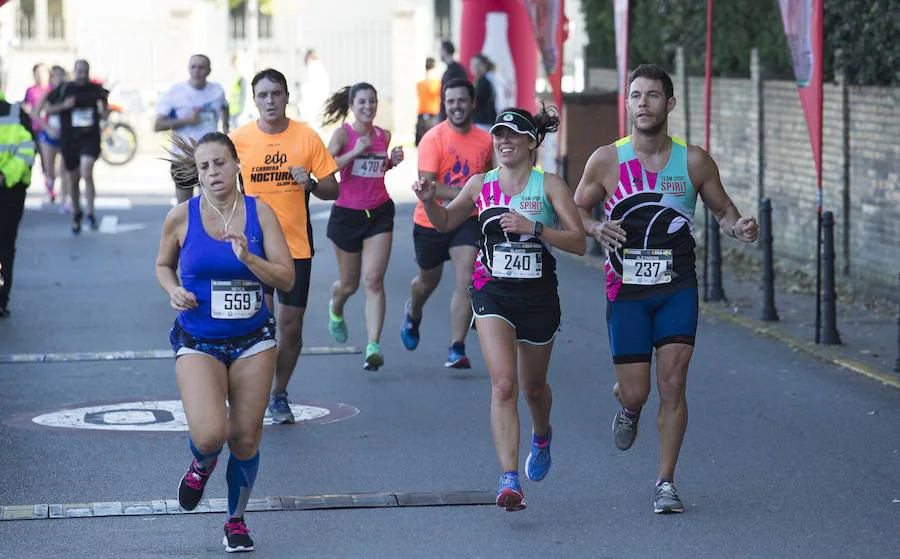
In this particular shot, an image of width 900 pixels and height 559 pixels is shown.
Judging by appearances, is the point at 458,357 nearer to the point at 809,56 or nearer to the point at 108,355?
the point at 108,355

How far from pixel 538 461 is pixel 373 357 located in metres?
3.71

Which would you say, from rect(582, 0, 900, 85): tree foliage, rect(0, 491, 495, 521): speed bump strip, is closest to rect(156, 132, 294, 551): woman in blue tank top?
rect(0, 491, 495, 521): speed bump strip

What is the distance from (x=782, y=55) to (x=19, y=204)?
8.48 metres

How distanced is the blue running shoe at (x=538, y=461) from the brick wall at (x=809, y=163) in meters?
7.70

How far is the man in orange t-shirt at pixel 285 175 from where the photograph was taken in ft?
32.9

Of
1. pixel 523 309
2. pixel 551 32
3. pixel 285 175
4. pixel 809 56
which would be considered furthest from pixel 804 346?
pixel 551 32

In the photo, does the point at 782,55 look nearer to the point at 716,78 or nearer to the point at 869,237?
the point at 716,78

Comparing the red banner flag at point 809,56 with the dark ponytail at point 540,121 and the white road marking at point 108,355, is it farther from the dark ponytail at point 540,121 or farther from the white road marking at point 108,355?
the dark ponytail at point 540,121

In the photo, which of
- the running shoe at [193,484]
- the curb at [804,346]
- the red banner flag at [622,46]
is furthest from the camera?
the red banner flag at [622,46]

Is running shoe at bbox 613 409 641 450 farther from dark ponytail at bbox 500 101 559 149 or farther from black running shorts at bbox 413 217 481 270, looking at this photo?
black running shorts at bbox 413 217 481 270

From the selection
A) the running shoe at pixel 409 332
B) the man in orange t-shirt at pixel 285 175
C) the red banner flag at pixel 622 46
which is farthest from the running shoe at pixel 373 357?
the red banner flag at pixel 622 46

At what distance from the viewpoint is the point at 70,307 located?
52.1 ft

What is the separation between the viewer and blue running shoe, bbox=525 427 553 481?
8367 mm

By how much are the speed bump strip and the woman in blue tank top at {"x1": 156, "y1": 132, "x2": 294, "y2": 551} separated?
769 millimetres
